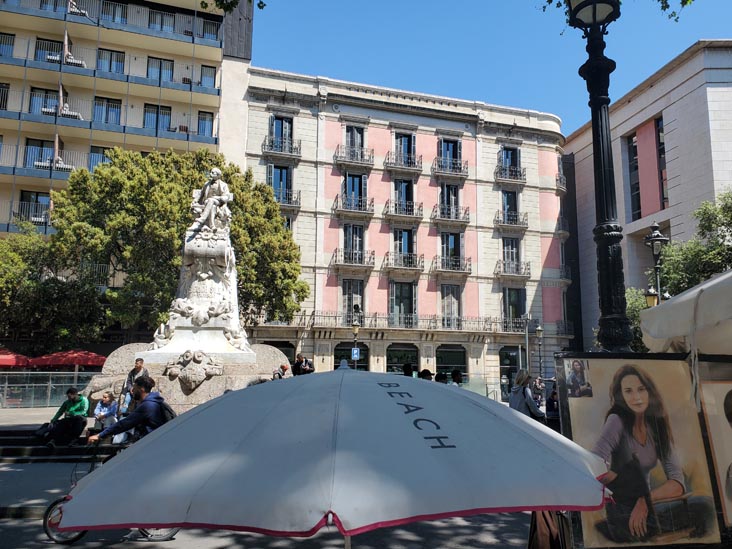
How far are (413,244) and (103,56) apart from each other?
21.2 meters

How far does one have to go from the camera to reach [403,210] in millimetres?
33781

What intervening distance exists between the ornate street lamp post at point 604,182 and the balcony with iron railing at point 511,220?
29857mm

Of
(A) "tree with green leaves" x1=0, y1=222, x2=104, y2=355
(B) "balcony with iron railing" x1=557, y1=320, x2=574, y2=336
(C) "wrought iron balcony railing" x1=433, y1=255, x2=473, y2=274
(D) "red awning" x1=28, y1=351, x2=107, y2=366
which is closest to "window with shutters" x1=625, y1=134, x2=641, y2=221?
Answer: (B) "balcony with iron railing" x1=557, y1=320, x2=574, y2=336

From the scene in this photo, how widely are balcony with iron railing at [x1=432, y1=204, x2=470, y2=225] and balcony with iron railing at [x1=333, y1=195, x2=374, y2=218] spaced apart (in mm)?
4256

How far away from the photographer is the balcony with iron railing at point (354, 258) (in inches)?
1248

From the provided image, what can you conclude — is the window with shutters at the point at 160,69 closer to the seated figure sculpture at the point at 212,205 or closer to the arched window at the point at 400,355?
the arched window at the point at 400,355

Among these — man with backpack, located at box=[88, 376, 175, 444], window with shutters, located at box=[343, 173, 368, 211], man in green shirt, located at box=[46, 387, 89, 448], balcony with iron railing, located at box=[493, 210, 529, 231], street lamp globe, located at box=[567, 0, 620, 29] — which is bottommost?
man in green shirt, located at box=[46, 387, 89, 448]

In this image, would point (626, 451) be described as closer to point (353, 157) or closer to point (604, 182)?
point (604, 182)

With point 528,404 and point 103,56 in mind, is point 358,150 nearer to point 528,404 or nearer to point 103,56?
point 103,56

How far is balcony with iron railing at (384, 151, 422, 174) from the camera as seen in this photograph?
1321 inches

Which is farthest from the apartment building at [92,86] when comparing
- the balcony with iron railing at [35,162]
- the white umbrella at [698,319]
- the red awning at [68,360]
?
the white umbrella at [698,319]

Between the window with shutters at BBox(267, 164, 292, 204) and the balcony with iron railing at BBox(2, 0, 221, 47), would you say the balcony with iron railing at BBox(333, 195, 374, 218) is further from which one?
the balcony with iron railing at BBox(2, 0, 221, 47)

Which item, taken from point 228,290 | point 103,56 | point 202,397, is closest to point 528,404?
point 202,397

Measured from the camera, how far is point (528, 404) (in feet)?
28.8
